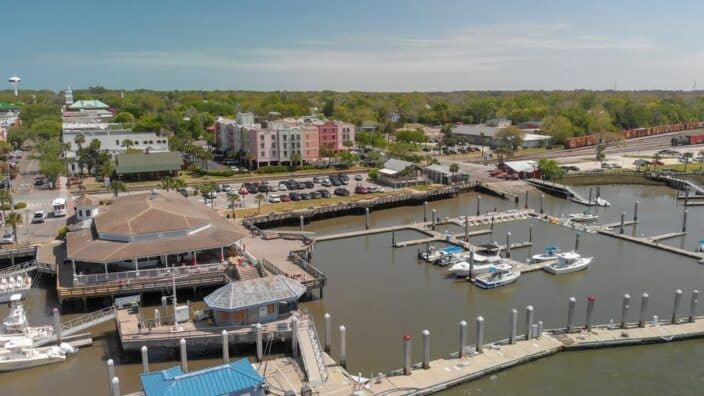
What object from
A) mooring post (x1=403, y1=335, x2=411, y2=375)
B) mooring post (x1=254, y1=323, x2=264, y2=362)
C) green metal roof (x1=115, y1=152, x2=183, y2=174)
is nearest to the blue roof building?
mooring post (x1=254, y1=323, x2=264, y2=362)

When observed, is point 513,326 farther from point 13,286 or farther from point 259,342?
point 13,286

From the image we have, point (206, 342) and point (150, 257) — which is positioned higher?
point (150, 257)

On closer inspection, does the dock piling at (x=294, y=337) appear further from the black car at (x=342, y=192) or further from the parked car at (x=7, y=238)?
the black car at (x=342, y=192)

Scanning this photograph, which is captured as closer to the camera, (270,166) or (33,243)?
(33,243)

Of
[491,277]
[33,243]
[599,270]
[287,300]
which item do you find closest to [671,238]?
[599,270]

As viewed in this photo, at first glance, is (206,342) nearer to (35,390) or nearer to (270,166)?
(35,390)

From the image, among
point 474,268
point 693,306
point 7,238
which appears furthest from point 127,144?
point 693,306

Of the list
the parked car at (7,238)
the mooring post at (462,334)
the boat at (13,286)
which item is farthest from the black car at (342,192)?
the mooring post at (462,334)
